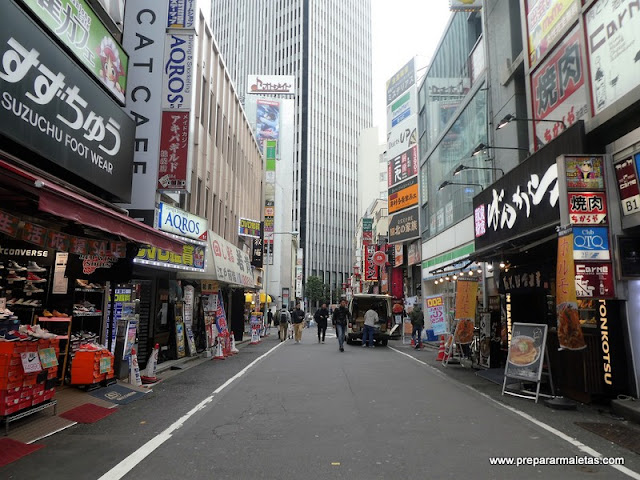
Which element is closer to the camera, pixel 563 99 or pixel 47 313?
pixel 47 313

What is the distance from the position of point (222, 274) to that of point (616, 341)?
1206 cm

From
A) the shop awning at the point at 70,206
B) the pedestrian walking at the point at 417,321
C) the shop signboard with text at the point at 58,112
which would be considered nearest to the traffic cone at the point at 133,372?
the shop awning at the point at 70,206

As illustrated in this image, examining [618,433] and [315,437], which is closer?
[315,437]

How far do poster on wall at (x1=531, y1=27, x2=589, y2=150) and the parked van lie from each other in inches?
437

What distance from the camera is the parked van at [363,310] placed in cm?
2086

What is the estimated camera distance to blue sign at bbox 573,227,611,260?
24.4ft

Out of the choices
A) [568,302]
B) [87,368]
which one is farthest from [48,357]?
[568,302]

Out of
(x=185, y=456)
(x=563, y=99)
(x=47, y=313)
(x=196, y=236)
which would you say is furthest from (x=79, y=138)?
(x=563, y=99)

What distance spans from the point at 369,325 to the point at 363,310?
15.9ft

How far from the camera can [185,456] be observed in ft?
15.7

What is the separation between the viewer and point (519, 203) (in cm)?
1045

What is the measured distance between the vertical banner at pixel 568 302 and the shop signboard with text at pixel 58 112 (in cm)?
846

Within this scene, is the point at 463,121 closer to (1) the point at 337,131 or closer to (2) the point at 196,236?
(2) the point at 196,236

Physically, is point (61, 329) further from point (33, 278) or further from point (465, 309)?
point (465, 309)
